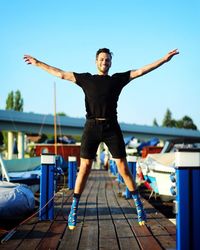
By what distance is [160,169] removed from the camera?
11.1m

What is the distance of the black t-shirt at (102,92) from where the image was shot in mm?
4758

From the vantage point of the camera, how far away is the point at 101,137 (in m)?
4.80

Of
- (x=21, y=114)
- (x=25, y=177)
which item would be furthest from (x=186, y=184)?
(x=21, y=114)

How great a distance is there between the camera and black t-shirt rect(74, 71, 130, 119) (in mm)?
4758

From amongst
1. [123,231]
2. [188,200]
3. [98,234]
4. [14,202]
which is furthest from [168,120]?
[188,200]

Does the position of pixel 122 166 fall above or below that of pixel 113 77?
below

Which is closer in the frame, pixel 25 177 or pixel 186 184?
pixel 186 184

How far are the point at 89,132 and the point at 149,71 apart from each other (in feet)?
3.58

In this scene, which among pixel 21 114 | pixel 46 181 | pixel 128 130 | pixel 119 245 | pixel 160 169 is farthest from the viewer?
pixel 128 130

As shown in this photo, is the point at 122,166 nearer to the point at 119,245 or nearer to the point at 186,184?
the point at 119,245

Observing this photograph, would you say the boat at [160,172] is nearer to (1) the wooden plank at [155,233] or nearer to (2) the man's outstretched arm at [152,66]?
(1) the wooden plank at [155,233]

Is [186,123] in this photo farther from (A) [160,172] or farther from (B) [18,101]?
(A) [160,172]

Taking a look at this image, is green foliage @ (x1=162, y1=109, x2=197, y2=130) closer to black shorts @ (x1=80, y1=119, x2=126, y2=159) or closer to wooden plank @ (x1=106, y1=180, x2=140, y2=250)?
wooden plank @ (x1=106, y1=180, x2=140, y2=250)

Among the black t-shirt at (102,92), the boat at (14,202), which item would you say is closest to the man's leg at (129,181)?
the black t-shirt at (102,92)
